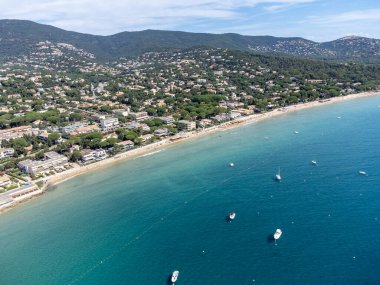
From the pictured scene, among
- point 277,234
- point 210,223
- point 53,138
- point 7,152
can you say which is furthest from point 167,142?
point 277,234

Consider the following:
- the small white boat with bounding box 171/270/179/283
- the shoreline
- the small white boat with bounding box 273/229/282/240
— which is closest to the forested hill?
the shoreline

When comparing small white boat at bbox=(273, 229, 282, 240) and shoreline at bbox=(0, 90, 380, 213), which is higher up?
small white boat at bbox=(273, 229, 282, 240)

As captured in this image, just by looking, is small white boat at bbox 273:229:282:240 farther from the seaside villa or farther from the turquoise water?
the seaside villa

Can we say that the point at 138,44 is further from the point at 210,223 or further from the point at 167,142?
the point at 210,223

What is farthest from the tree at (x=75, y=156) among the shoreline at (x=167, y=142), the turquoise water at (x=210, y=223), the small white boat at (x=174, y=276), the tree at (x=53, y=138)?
the small white boat at (x=174, y=276)

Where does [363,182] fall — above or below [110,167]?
above

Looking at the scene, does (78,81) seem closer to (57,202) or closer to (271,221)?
(57,202)

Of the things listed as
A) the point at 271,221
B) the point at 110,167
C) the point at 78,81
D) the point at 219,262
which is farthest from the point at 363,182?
the point at 78,81
